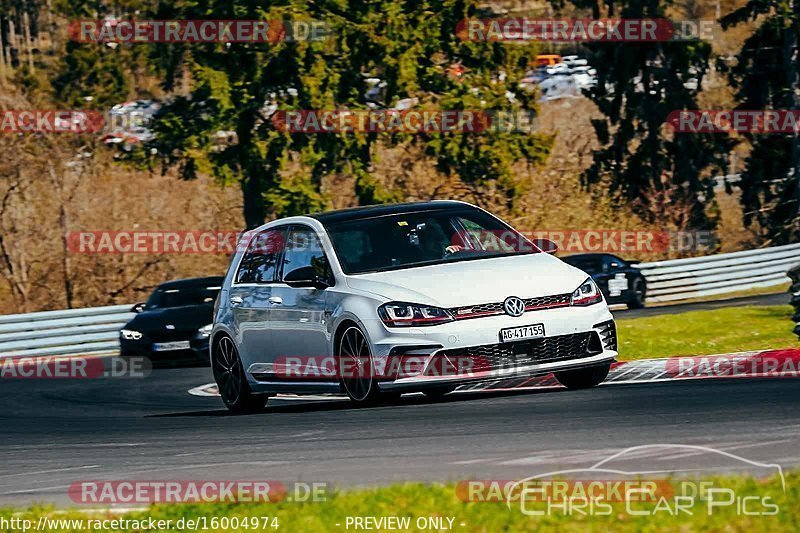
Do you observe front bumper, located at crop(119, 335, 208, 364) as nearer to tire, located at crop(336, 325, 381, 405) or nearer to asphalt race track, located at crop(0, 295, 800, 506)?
asphalt race track, located at crop(0, 295, 800, 506)

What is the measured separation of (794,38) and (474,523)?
118 ft

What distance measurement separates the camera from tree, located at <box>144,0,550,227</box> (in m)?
36.9

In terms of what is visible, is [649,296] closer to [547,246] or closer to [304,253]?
[547,246]

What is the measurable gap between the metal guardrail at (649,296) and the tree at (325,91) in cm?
546

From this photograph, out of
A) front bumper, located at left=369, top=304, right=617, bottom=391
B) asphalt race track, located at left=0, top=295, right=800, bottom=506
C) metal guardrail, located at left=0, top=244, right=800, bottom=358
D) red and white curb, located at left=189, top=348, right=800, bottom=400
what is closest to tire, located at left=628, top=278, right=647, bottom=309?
metal guardrail, located at left=0, top=244, right=800, bottom=358

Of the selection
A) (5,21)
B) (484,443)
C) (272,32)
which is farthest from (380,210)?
(5,21)

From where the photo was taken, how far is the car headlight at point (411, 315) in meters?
11.1

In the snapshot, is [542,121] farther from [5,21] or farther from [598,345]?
[598,345]

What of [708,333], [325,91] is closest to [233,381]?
[708,333]

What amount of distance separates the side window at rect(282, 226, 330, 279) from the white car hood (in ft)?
1.84

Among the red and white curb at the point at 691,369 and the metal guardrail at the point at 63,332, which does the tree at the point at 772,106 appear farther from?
the red and white curb at the point at 691,369

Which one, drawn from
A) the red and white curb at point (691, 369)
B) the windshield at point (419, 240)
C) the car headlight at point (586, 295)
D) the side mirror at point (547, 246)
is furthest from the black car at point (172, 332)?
the car headlight at point (586, 295)

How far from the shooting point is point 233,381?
44.1 feet

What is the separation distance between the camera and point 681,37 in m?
44.9
